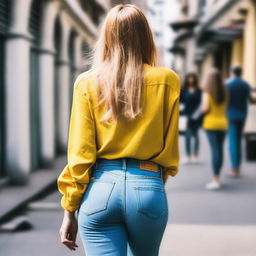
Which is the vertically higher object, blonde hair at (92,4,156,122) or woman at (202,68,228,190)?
blonde hair at (92,4,156,122)

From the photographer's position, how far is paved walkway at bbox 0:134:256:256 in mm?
5730

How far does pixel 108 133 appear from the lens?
265 cm

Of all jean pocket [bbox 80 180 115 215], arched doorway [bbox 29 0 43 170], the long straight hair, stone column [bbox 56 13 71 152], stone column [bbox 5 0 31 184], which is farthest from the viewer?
stone column [bbox 56 13 71 152]

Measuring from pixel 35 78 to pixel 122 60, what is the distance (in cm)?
991

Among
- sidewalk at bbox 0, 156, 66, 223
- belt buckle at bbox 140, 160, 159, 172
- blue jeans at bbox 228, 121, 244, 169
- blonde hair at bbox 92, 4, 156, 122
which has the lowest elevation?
sidewalk at bbox 0, 156, 66, 223

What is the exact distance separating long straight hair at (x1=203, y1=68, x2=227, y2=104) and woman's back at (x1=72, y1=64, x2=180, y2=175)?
22.1 feet

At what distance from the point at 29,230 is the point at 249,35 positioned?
15.7 m

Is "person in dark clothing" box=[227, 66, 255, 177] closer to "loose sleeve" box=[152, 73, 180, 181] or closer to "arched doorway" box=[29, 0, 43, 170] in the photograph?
"arched doorway" box=[29, 0, 43, 170]

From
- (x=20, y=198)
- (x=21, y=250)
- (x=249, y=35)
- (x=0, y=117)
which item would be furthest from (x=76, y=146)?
(x=249, y=35)

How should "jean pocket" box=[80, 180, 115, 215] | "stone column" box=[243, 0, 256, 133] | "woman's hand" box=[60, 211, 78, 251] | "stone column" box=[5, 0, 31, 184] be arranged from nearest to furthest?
1. "jean pocket" box=[80, 180, 115, 215]
2. "woman's hand" box=[60, 211, 78, 251]
3. "stone column" box=[5, 0, 31, 184]
4. "stone column" box=[243, 0, 256, 133]

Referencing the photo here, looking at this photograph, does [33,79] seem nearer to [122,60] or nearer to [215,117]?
[215,117]

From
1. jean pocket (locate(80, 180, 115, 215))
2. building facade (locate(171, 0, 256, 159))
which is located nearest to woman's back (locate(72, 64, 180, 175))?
jean pocket (locate(80, 180, 115, 215))

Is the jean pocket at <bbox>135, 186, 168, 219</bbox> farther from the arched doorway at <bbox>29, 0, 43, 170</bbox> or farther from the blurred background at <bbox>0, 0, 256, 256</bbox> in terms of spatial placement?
the arched doorway at <bbox>29, 0, 43, 170</bbox>

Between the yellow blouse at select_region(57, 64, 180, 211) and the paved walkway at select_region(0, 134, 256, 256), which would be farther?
the paved walkway at select_region(0, 134, 256, 256)
